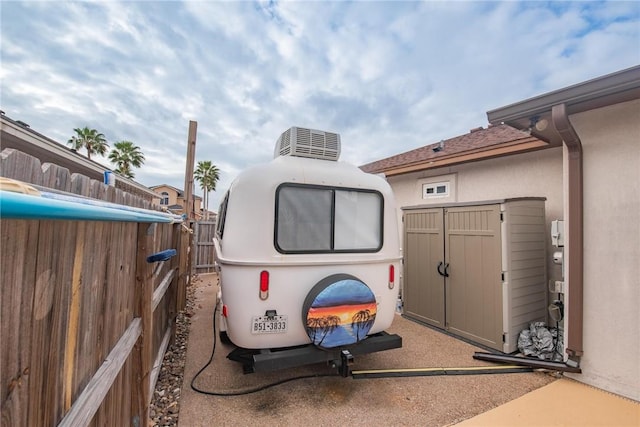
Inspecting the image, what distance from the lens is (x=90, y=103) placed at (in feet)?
29.6

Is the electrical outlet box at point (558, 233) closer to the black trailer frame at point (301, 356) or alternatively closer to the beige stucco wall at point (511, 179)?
the beige stucco wall at point (511, 179)

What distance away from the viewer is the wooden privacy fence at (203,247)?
1100cm

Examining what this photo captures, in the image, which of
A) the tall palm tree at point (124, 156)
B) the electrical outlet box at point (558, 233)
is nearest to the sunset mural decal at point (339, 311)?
the electrical outlet box at point (558, 233)

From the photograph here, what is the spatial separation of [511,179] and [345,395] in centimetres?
485

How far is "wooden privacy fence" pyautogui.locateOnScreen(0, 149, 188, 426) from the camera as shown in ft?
2.57

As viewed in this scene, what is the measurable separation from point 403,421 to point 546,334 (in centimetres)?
284

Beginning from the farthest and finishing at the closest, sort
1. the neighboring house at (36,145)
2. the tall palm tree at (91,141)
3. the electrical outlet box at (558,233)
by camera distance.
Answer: the tall palm tree at (91,141), the neighboring house at (36,145), the electrical outlet box at (558,233)

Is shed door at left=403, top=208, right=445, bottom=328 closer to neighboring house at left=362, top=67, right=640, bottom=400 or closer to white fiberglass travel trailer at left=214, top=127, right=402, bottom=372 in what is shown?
neighboring house at left=362, top=67, right=640, bottom=400

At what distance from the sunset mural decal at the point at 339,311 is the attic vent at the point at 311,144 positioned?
1534 mm

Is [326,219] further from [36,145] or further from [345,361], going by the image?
[36,145]

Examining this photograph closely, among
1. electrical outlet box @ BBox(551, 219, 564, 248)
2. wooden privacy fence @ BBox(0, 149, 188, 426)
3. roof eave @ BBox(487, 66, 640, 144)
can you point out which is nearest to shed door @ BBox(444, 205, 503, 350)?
electrical outlet box @ BBox(551, 219, 564, 248)

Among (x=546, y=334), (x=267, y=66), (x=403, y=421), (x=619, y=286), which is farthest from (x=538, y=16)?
A: (x=403, y=421)

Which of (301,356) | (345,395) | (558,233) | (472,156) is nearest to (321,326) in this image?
(301,356)

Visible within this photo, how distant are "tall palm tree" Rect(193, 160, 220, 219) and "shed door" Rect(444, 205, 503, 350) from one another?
32184mm
